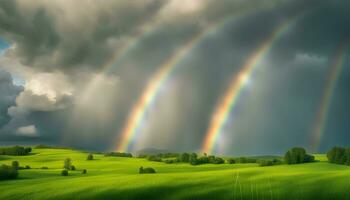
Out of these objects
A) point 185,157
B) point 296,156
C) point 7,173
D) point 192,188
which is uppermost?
point 185,157

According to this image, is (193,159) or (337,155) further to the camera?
(193,159)

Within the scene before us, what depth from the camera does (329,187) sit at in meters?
70.6

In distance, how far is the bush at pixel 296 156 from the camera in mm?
128375

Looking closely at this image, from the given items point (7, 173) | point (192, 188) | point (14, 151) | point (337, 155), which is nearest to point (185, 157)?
point (337, 155)

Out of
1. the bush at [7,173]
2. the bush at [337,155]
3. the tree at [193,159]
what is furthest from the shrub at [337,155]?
the bush at [7,173]

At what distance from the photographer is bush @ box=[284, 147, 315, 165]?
128 m

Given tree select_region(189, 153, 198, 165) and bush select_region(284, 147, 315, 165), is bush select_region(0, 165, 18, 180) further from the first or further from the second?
bush select_region(284, 147, 315, 165)

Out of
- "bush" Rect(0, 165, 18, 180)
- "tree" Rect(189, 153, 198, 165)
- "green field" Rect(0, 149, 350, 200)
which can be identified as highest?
"tree" Rect(189, 153, 198, 165)

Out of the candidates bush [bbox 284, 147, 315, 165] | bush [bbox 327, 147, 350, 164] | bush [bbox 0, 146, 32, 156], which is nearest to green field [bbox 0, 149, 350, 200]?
bush [bbox 284, 147, 315, 165]

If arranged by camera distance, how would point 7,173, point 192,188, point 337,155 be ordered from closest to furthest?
1. point 192,188
2. point 7,173
3. point 337,155

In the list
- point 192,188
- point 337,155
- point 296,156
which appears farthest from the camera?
point 296,156

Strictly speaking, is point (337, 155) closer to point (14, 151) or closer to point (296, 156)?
point (296, 156)

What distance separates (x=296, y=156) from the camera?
424ft

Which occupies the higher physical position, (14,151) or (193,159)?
(14,151)
